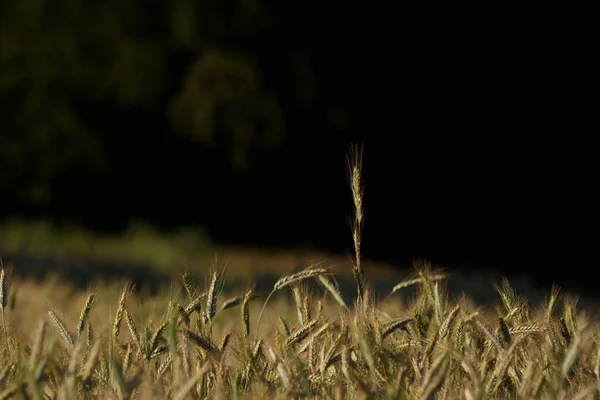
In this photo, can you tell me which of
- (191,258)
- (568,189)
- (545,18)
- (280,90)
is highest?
(545,18)

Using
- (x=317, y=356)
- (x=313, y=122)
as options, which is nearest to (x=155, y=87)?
(x=313, y=122)

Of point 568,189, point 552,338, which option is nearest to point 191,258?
point 568,189

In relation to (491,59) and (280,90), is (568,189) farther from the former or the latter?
(280,90)

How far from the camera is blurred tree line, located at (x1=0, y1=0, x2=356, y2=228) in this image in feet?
46.5

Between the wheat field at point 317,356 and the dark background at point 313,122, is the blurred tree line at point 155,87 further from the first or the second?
the wheat field at point 317,356

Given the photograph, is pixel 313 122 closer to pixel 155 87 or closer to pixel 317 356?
pixel 155 87

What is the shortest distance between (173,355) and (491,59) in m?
13.4

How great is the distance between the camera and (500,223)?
15922 millimetres

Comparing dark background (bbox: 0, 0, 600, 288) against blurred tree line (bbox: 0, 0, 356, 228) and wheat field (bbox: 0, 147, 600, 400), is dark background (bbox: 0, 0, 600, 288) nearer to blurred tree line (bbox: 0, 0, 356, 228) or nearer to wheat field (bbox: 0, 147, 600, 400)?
blurred tree line (bbox: 0, 0, 356, 228)

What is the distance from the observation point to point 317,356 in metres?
3.01

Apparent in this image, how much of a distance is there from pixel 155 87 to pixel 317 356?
11.8m

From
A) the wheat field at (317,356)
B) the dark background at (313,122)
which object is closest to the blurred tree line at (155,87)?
the dark background at (313,122)

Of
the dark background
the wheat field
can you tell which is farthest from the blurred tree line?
the wheat field

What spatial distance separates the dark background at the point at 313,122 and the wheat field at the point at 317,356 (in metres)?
11.1
